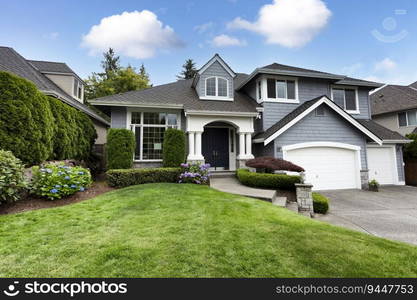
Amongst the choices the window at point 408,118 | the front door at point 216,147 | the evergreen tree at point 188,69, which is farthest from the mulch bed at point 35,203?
the evergreen tree at point 188,69

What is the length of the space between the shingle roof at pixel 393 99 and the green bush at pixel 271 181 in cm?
1360

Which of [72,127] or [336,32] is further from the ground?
[336,32]

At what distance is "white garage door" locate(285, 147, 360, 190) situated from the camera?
968cm

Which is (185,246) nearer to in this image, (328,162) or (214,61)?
(328,162)

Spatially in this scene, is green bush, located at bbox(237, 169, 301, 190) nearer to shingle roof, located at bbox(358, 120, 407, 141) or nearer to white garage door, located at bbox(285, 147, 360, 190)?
white garage door, located at bbox(285, 147, 360, 190)

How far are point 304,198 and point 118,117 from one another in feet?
30.0

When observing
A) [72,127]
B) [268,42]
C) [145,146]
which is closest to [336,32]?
[268,42]

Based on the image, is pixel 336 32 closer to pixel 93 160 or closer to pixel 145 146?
pixel 145 146

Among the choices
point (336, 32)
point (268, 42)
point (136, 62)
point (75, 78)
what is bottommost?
point (75, 78)

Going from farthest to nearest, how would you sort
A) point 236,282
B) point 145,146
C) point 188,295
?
1. point 145,146
2. point 236,282
3. point 188,295

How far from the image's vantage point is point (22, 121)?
5688mm

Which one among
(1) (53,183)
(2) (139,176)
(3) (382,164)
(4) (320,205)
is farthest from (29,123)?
(3) (382,164)

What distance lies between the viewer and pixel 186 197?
584cm

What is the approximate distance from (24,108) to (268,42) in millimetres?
14544
